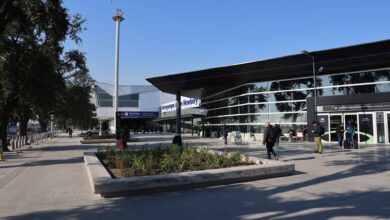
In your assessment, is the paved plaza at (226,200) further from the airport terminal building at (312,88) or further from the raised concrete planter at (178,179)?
the airport terminal building at (312,88)

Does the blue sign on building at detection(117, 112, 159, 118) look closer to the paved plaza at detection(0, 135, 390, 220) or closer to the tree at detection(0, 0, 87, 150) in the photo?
the tree at detection(0, 0, 87, 150)

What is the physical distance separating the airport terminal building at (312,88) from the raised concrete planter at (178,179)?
61.4 ft

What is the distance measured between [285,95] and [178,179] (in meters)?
26.1

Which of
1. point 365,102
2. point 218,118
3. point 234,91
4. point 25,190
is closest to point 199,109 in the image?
point 218,118

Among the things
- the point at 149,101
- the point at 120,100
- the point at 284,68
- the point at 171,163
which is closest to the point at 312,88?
the point at 284,68

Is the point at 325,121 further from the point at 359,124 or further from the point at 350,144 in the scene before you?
the point at 350,144

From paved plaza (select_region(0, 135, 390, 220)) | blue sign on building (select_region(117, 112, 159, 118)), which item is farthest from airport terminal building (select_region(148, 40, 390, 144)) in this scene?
blue sign on building (select_region(117, 112, 159, 118))

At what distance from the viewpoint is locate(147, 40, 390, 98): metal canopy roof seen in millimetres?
28953

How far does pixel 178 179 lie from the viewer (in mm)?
10594

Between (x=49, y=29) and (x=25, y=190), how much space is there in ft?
38.3

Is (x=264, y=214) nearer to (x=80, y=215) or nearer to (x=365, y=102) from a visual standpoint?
(x=80, y=215)

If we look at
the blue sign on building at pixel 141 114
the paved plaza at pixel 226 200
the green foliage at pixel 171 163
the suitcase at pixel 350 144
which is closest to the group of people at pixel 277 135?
the suitcase at pixel 350 144

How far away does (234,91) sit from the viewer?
4281 cm

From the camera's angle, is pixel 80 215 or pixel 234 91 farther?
pixel 234 91
